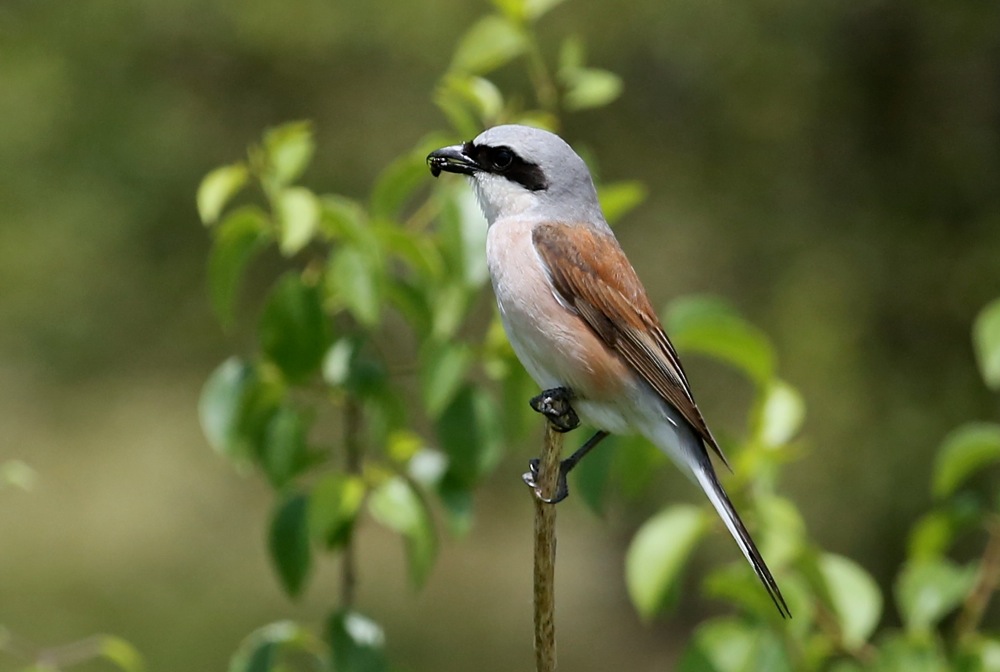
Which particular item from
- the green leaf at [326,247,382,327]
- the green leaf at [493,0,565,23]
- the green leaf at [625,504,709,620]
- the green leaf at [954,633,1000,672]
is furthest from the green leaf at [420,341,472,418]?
the green leaf at [954,633,1000,672]

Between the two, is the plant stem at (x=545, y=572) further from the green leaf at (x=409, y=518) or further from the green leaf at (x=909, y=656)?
the green leaf at (x=909, y=656)

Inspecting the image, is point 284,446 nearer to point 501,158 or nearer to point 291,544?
point 291,544

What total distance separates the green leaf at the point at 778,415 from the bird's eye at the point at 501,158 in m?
0.77

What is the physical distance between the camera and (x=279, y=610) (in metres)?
9.41

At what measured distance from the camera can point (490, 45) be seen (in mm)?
2666

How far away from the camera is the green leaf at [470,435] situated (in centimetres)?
246

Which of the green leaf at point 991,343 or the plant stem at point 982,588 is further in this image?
the plant stem at point 982,588

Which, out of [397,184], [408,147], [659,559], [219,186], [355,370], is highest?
[408,147]

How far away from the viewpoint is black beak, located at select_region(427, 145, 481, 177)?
8.74 ft

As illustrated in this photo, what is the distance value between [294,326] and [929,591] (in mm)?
1376

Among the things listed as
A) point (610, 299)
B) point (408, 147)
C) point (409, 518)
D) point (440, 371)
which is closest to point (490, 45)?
point (610, 299)

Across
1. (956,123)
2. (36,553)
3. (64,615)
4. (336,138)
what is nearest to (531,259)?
(956,123)

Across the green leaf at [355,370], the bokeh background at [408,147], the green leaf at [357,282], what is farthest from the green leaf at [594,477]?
the bokeh background at [408,147]

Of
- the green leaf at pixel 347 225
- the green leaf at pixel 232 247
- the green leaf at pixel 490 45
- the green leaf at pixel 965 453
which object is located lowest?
the green leaf at pixel 965 453
